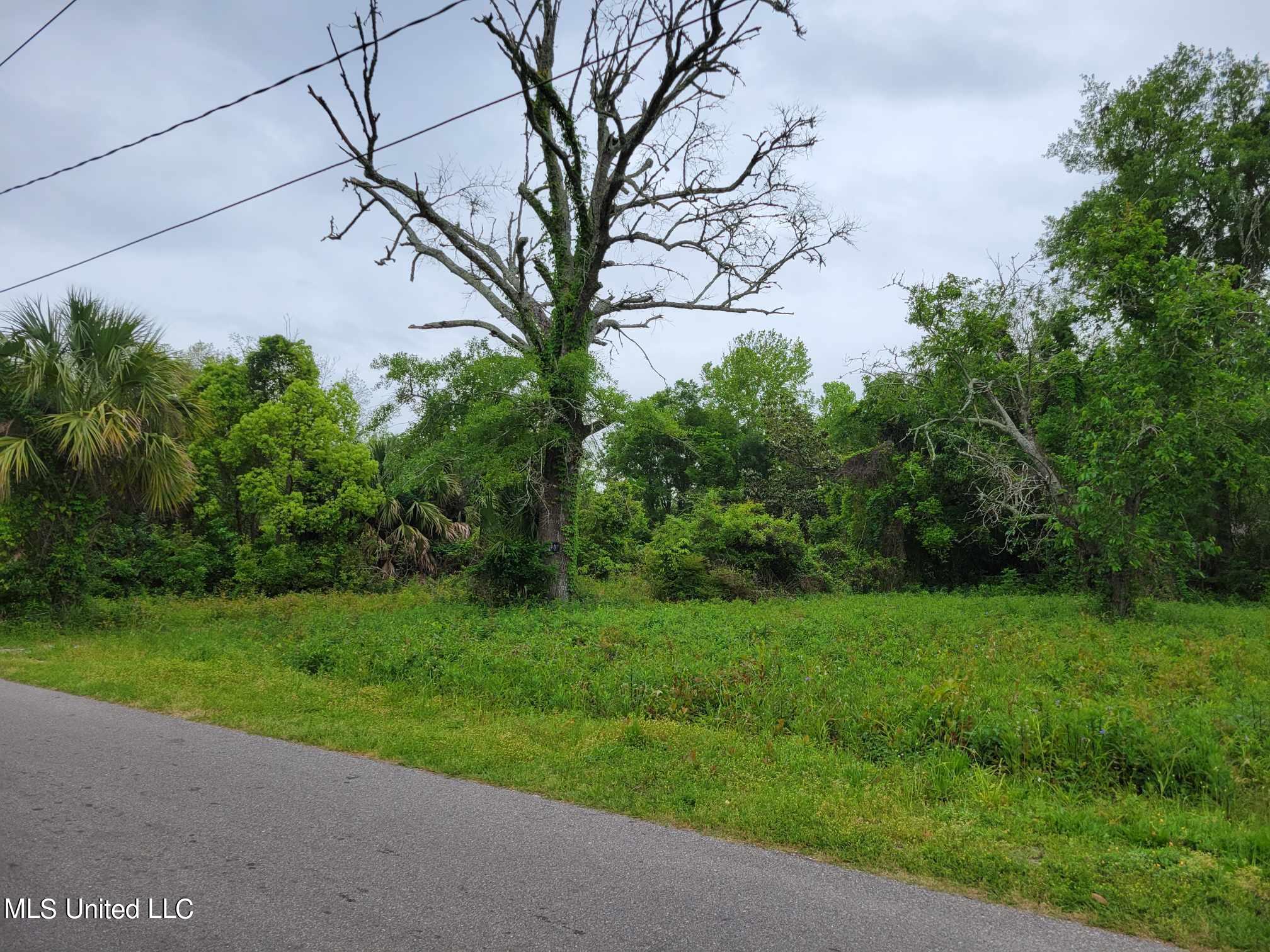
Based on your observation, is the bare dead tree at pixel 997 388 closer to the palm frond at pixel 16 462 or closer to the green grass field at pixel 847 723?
the green grass field at pixel 847 723

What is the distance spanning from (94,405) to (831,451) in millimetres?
23385

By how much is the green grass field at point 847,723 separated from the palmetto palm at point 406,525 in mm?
8739

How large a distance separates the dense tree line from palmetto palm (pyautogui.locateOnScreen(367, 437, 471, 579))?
0.10 metres

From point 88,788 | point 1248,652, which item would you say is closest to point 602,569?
point 1248,652

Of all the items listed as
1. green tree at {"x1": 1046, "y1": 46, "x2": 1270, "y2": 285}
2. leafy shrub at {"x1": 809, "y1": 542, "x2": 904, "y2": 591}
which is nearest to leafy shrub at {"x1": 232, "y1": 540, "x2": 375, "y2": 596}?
leafy shrub at {"x1": 809, "y1": 542, "x2": 904, "y2": 591}

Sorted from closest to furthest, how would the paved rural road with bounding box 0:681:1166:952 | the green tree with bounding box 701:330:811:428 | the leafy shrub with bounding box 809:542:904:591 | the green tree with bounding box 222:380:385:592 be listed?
the paved rural road with bounding box 0:681:1166:952 → the green tree with bounding box 222:380:385:592 → the leafy shrub with bounding box 809:542:904:591 → the green tree with bounding box 701:330:811:428

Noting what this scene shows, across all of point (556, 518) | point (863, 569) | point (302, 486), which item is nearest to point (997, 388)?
point (863, 569)

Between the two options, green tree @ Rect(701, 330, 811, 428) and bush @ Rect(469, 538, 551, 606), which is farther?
green tree @ Rect(701, 330, 811, 428)

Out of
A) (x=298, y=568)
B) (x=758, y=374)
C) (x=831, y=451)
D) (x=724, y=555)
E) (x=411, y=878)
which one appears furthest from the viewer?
(x=758, y=374)

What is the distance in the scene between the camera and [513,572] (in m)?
16.5

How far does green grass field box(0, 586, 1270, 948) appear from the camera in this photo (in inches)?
174

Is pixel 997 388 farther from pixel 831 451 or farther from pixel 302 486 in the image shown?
pixel 302 486

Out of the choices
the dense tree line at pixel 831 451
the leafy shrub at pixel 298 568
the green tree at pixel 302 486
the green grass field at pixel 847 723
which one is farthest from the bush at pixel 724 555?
the leafy shrub at pixel 298 568

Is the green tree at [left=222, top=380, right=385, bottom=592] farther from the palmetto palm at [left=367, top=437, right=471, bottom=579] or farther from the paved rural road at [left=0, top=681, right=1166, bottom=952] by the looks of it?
the paved rural road at [left=0, top=681, right=1166, bottom=952]
